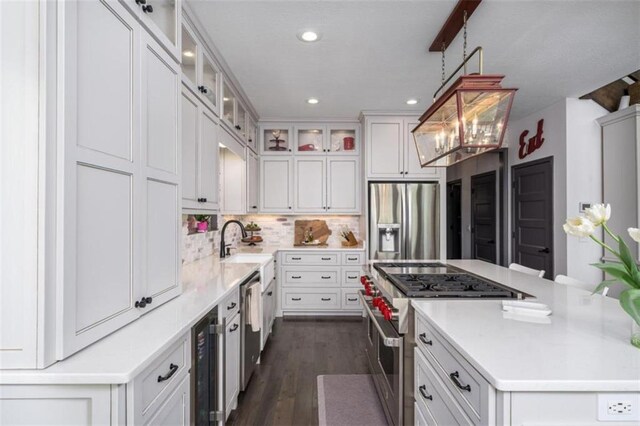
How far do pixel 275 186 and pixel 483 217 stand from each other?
11.1 feet

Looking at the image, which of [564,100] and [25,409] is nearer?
[25,409]

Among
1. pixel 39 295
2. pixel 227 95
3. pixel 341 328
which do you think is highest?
pixel 227 95

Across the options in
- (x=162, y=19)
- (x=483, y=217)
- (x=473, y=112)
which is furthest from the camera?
(x=483, y=217)

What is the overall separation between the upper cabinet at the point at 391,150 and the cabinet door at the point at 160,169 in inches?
120

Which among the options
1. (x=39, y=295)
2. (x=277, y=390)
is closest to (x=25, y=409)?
(x=39, y=295)

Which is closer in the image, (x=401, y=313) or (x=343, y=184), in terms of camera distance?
(x=401, y=313)

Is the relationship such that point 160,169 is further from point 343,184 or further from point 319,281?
point 343,184

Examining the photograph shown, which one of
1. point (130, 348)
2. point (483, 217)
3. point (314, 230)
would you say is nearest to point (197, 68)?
point (130, 348)

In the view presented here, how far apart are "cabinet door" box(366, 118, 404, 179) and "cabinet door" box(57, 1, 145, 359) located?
3399 mm

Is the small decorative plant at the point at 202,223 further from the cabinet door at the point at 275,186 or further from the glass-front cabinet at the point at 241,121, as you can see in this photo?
the cabinet door at the point at 275,186

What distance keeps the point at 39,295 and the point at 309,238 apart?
392 centimetres

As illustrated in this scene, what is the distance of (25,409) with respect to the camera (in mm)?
926

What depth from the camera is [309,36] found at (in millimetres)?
2461

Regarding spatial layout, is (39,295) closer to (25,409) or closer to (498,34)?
(25,409)
